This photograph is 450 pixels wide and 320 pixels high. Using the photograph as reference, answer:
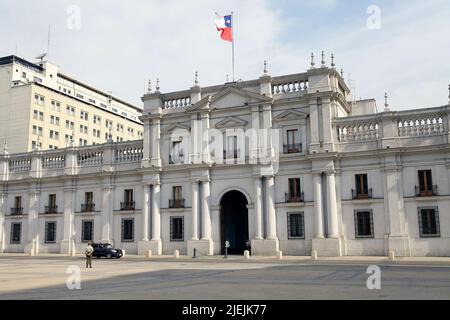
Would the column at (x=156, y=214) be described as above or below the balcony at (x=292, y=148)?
below

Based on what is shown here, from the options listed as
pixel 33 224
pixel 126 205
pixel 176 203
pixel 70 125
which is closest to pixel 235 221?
pixel 176 203

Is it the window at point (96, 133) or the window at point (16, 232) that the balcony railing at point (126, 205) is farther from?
the window at point (96, 133)

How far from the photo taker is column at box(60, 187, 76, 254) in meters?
45.5

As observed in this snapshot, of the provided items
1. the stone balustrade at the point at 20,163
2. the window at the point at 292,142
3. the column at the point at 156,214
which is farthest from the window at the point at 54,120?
the window at the point at 292,142

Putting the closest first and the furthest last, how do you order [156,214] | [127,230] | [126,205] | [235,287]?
[235,287], [156,214], [127,230], [126,205]

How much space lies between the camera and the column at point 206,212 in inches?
1553

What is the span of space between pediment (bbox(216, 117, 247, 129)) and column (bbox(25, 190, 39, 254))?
75.2 feet

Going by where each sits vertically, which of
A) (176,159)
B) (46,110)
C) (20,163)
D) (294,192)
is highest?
(46,110)

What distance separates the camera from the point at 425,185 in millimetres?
34156

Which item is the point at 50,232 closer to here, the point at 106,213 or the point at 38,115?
the point at 106,213

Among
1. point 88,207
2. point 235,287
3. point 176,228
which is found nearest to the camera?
point 235,287

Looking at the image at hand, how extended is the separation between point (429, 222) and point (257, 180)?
551 inches

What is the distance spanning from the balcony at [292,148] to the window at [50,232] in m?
26.5

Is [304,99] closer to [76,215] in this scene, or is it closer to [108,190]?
[108,190]
